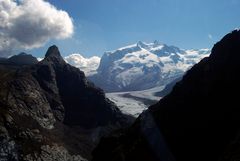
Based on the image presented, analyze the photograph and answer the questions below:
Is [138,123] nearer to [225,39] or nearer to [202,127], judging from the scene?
[202,127]

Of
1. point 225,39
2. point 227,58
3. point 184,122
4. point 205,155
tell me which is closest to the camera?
point 205,155

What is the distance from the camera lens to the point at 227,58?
156 m

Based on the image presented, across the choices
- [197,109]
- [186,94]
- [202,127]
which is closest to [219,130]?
[202,127]

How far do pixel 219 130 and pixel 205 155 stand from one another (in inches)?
392

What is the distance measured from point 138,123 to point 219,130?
42322mm

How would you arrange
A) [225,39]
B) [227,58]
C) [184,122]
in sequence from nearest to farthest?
[184,122], [227,58], [225,39]

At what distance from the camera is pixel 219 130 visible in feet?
422

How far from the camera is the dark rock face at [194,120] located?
5089 inches

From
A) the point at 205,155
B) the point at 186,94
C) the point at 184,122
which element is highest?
the point at 186,94

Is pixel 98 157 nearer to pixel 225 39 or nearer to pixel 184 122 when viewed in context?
pixel 184 122

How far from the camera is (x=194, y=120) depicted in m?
143

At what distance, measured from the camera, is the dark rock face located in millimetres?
129250

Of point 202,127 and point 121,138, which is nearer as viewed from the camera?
point 202,127

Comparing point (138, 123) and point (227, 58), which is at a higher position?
point (227, 58)
